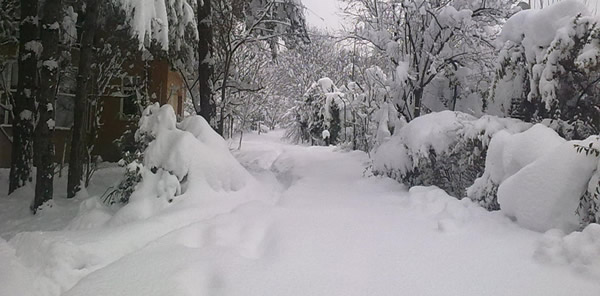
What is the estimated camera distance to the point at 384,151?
6.31 metres

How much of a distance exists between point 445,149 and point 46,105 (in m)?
5.35

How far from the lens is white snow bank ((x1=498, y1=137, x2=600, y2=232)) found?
3146 millimetres

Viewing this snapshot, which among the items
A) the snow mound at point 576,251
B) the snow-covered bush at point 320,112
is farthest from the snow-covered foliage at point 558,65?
the snow-covered bush at point 320,112

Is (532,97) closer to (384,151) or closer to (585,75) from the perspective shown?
(585,75)

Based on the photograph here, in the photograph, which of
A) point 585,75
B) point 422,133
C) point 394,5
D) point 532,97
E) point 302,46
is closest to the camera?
point 585,75

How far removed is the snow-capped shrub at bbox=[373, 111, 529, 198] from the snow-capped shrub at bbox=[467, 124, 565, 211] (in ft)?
1.83

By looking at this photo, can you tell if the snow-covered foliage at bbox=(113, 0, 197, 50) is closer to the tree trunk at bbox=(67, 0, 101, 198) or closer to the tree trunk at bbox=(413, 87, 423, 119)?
the tree trunk at bbox=(67, 0, 101, 198)

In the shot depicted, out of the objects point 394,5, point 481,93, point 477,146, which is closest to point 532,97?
A: point 477,146

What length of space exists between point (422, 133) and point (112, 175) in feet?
19.3

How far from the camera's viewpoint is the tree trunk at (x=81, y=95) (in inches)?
224

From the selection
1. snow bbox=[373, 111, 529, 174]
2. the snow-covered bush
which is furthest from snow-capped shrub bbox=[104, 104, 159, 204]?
the snow-covered bush

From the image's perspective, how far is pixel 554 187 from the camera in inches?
127

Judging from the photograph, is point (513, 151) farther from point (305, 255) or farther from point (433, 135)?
point (305, 255)

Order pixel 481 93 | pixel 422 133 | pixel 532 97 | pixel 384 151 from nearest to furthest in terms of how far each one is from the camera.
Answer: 1. pixel 532 97
2. pixel 422 133
3. pixel 384 151
4. pixel 481 93
